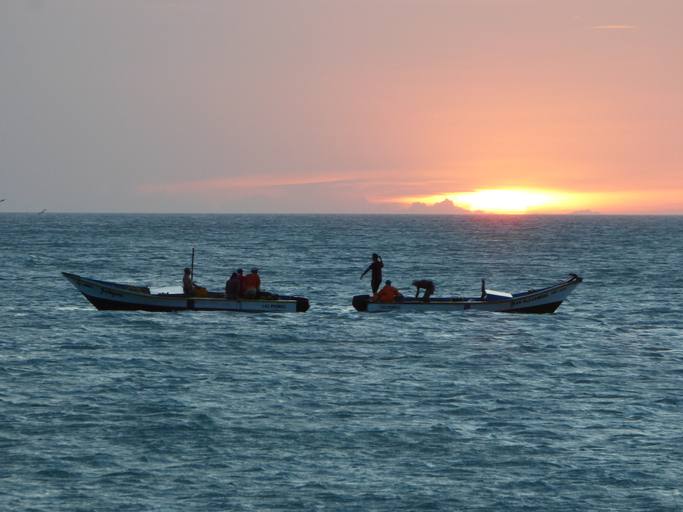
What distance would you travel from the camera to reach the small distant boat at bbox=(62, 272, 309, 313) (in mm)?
44562

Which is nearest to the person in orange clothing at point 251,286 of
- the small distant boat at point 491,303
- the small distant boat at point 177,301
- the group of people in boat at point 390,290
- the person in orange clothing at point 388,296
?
the small distant boat at point 177,301

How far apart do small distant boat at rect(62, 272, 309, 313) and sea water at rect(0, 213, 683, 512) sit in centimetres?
63

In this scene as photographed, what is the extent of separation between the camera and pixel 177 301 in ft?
147

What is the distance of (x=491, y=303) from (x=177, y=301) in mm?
13208

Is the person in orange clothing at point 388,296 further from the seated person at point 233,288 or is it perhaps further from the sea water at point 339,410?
the seated person at point 233,288

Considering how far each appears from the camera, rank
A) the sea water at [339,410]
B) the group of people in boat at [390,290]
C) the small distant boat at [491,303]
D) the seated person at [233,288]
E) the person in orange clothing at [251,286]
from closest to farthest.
A: the sea water at [339,410] → the seated person at [233,288] → the person in orange clothing at [251,286] → the group of people in boat at [390,290] → the small distant boat at [491,303]

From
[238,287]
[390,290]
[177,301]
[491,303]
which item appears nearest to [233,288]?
[238,287]

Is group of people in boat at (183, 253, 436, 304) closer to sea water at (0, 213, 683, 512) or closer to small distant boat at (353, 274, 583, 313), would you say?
small distant boat at (353, 274, 583, 313)

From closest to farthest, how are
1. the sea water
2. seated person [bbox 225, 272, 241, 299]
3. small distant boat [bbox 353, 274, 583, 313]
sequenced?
the sea water, seated person [bbox 225, 272, 241, 299], small distant boat [bbox 353, 274, 583, 313]

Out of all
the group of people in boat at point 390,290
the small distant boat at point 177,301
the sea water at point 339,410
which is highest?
the group of people in boat at point 390,290

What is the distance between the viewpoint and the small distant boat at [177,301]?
44.6m

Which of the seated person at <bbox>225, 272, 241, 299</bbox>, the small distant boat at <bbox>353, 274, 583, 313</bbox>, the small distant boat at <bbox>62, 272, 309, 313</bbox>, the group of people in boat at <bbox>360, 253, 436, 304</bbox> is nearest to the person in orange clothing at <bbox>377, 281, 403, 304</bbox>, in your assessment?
the group of people in boat at <bbox>360, 253, 436, 304</bbox>

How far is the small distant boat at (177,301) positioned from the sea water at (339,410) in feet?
2.07

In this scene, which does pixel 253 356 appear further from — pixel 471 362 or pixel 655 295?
pixel 655 295
